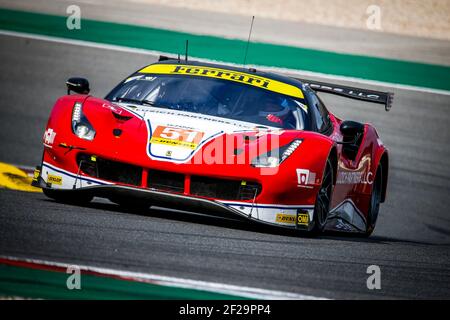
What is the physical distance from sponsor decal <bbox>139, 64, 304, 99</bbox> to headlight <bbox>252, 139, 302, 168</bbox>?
1342 millimetres

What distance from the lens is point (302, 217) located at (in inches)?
291

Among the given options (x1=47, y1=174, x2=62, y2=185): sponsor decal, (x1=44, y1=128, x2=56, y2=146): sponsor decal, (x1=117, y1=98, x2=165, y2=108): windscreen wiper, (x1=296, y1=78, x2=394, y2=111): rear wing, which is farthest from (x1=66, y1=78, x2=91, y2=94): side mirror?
(x1=296, y1=78, x2=394, y2=111): rear wing

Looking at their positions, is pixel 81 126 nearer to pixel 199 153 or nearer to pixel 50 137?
pixel 50 137

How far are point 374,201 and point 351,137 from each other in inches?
50.6

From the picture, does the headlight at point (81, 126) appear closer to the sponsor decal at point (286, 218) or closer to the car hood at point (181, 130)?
Answer: the car hood at point (181, 130)

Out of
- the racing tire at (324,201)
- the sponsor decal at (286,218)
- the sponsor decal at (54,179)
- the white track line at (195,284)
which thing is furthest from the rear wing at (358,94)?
the white track line at (195,284)

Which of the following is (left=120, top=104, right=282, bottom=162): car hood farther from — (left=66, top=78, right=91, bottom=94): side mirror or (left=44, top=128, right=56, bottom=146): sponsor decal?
(left=66, top=78, right=91, bottom=94): side mirror

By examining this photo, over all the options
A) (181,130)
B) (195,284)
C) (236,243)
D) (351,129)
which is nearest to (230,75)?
(351,129)

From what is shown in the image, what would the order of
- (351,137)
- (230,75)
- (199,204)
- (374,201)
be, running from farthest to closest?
(374,201) → (351,137) → (230,75) → (199,204)

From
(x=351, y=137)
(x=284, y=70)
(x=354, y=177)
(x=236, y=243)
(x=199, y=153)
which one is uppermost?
(x=284, y=70)

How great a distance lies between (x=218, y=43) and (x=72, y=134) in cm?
1123

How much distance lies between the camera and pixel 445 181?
1243 centimetres

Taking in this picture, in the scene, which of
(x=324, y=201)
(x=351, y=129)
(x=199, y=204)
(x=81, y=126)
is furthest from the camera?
(x=351, y=129)

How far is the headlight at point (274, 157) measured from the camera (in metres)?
7.21
